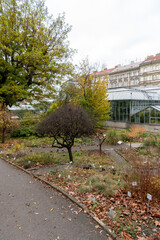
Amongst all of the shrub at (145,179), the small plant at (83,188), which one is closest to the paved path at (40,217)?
the small plant at (83,188)

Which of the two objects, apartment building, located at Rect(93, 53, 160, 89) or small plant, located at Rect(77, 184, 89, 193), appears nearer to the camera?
small plant, located at Rect(77, 184, 89, 193)

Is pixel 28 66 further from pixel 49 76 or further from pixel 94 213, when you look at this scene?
pixel 94 213

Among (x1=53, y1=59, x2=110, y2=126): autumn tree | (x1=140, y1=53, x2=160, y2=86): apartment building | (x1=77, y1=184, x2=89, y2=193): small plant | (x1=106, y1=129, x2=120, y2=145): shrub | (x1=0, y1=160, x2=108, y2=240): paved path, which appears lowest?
(x1=0, y1=160, x2=108, y2=240): paved path

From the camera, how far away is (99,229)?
3.34 metres

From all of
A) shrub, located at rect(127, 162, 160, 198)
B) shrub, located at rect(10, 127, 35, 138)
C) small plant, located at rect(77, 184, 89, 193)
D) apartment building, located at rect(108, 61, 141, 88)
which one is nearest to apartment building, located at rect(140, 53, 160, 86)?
apartment building, located at rect(108, 61, 141, 88)

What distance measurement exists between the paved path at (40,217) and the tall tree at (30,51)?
9594 mm

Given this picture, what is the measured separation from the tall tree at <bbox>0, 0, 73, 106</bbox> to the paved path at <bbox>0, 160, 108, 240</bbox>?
9.59 metres

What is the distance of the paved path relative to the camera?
321 cm

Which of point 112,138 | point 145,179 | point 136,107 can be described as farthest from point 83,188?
point 136,107

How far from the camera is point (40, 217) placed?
3783mm

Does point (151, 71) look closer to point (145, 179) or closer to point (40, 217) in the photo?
point (145, 179)

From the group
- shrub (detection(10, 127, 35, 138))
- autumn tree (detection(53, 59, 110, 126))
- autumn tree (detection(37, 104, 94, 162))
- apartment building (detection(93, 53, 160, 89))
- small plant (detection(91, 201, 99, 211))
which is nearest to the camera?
small plant (detection(91, 201, 99, 211))

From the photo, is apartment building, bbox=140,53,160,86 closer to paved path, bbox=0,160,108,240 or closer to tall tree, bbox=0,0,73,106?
tall tree, bbox=0,0,73,106

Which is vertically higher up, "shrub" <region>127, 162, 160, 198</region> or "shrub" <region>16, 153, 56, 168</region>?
"shrub" <region>127, 162, 160, 198</region>
